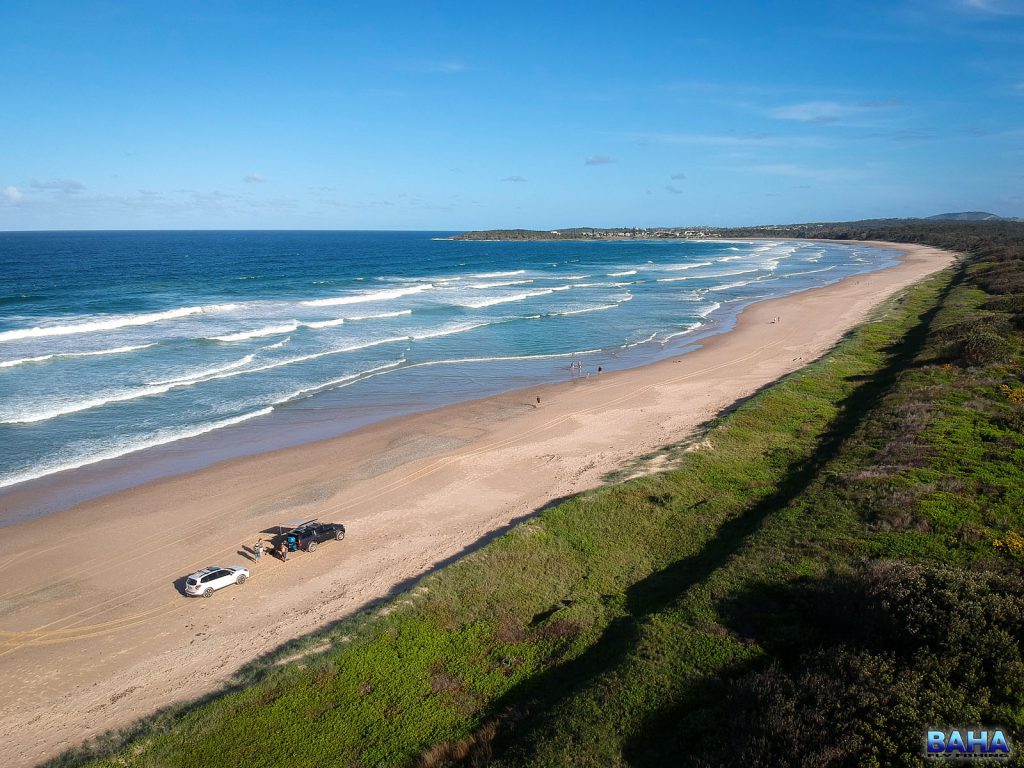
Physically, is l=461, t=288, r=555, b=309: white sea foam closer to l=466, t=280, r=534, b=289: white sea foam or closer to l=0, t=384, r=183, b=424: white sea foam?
l=466, t=280, r=534, b=289: white sea foam

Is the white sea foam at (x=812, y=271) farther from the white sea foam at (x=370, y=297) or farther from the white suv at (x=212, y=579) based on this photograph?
the white suv at (x=212, y=579)

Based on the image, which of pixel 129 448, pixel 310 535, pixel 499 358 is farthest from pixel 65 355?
pixel 310 535

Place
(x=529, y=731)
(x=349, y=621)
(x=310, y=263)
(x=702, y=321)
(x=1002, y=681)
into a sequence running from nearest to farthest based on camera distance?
(x=1002, y=681), (x=529, y=731), (x=349, y=621), (x=702, y=321), (x=310, y=263)

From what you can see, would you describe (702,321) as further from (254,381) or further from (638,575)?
(638,575)

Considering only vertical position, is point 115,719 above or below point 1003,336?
below

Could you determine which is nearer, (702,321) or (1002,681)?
(1002,681)

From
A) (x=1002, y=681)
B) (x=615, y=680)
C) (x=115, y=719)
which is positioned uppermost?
(x=1002, y=681)

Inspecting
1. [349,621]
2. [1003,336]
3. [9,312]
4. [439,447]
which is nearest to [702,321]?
[1003,336]
